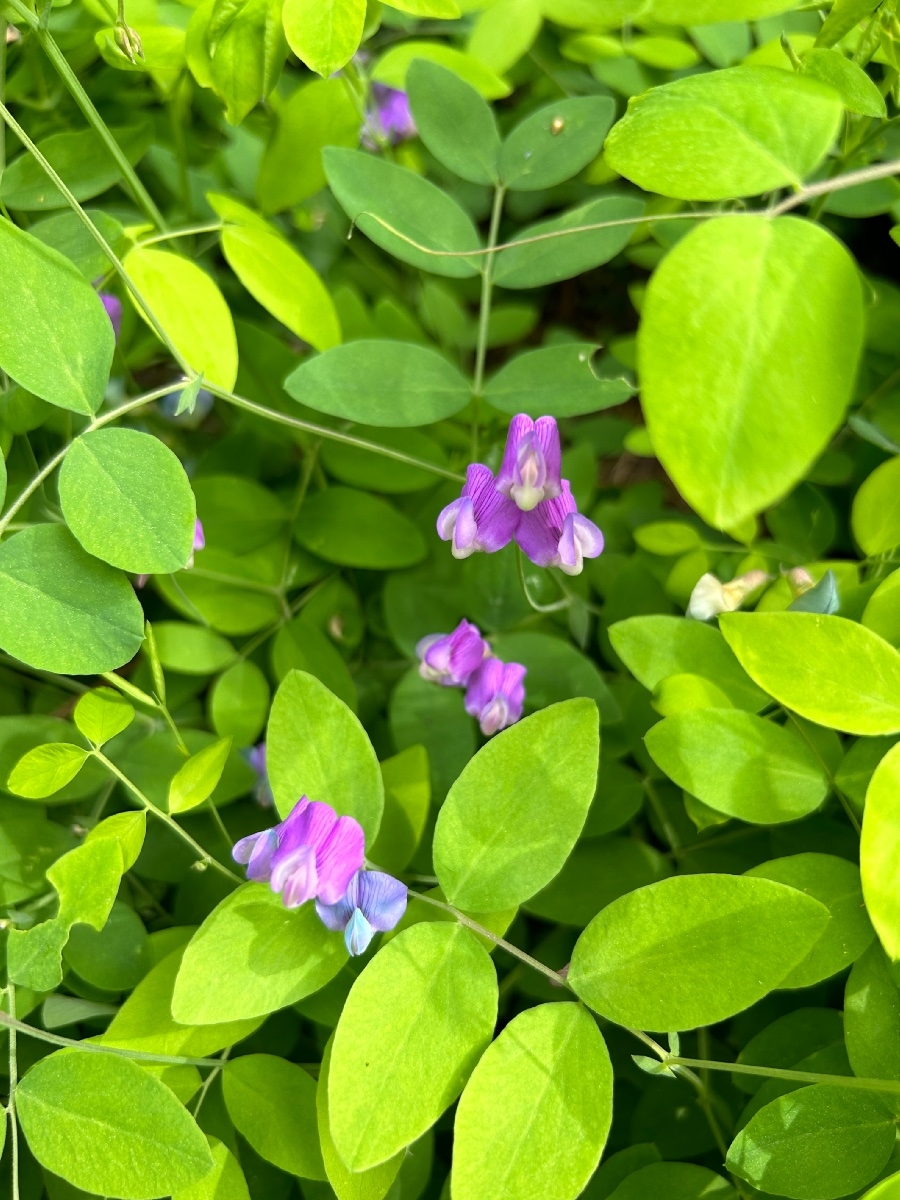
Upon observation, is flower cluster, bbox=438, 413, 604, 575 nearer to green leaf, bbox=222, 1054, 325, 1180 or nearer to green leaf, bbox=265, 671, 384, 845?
green leaf, bbox=265, 671, 384, 845

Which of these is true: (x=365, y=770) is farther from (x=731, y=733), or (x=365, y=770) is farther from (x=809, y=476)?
(x=809, y=476)

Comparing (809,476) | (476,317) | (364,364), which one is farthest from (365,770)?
(476,317)

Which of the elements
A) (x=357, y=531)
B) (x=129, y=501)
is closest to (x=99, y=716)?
(x=129, y=501)

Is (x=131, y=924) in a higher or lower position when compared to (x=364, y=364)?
lower

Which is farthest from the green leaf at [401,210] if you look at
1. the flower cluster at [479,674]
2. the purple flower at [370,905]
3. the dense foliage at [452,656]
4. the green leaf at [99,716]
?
the purple flower at [370,905]

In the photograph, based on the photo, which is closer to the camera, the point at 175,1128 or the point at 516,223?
the point at 175,1128

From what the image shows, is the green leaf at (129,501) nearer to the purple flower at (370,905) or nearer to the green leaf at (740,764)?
the purple flower at (370,905)
